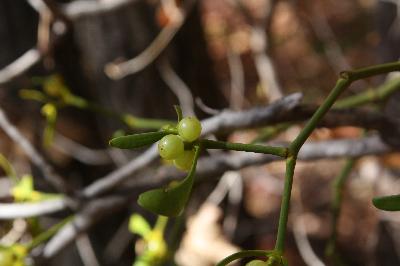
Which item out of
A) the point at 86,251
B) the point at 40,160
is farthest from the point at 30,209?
the point at 86,251

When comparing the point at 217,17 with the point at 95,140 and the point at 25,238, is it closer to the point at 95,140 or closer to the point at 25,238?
the point at 95,140

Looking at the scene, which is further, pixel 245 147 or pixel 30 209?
pixel 30 209

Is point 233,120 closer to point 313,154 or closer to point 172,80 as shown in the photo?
point 313,154

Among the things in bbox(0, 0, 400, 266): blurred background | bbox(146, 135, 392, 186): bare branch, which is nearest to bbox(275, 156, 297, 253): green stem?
bbox(146, 135, 392, 186): bare branch

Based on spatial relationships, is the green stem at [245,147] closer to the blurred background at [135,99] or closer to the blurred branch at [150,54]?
the blurred background at [135,99]

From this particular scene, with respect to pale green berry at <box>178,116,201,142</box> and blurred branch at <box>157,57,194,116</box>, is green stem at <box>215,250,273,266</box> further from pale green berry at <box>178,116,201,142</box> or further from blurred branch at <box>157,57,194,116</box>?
blurred branch at <box>157,57,194,116</box>

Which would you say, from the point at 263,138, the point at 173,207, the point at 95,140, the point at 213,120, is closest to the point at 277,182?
the point at 95,140

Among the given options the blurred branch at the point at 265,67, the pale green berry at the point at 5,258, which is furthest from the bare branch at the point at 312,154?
the blurred branch at the point at 265,67

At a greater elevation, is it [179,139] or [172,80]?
[172,80]
